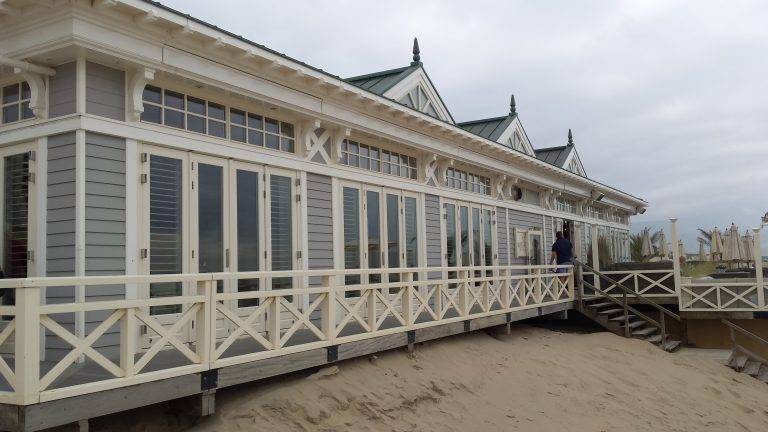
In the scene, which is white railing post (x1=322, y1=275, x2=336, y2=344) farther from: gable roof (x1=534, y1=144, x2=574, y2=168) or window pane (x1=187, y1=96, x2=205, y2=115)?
gable roof (x1=534, y1=144, x2=574, y2=168)

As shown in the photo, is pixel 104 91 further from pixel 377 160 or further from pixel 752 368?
pixel 752 368

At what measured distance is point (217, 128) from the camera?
765 cm

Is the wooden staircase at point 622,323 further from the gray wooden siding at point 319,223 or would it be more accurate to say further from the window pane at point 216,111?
the window pane at point 216,111

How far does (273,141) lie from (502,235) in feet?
25.6

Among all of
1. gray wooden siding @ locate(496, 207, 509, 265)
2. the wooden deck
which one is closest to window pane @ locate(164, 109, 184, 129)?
the wooden deck

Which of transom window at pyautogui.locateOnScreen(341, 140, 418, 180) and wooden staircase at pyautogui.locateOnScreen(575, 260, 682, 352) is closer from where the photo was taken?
transom window at pyautogui.locateOnScreen(341, 140, 418, 180)

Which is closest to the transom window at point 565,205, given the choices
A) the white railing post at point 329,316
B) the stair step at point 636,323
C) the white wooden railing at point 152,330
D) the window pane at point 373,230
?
the stair step at point 636,323

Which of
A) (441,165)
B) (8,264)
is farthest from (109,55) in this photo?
(441,165)

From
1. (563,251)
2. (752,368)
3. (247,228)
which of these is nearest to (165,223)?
(247,228)

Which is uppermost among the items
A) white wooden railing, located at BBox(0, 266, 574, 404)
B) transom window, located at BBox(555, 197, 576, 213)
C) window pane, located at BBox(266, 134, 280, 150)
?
window pane, located at BBox(266, 134, 280, 150)

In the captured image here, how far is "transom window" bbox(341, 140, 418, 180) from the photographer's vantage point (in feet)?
32.6

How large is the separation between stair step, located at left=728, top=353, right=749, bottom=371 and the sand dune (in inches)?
13.2

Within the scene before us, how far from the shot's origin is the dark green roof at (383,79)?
11891 millimetres

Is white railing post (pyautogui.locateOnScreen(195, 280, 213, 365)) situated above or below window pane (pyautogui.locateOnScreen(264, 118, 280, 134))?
below
